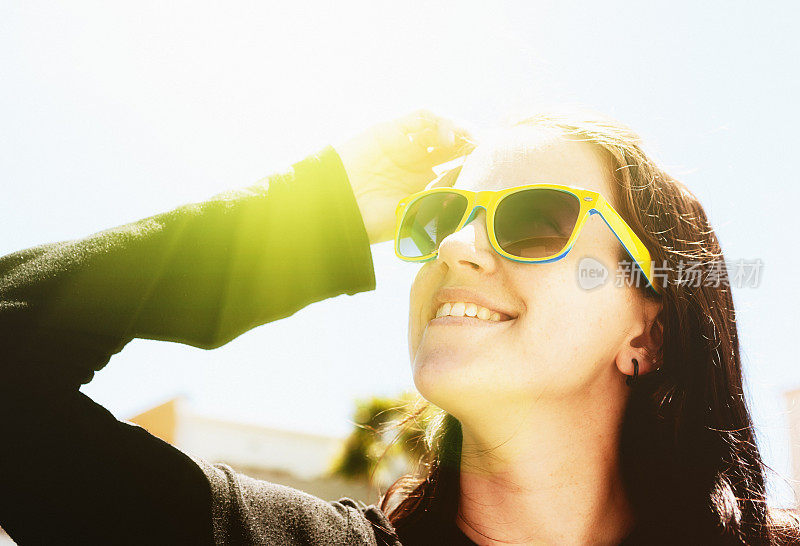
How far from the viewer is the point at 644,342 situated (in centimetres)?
227

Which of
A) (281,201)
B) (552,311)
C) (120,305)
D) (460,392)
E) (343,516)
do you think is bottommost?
(343,516)

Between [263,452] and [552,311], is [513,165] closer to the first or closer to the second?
[552,311]

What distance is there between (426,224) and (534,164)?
0.45 meters

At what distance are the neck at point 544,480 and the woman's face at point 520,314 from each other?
94 mm

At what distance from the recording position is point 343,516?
6.81 feet

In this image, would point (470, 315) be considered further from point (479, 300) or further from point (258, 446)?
point (258, 446)

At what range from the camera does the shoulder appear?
186 cm

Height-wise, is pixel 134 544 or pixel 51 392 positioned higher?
pixel 51 392

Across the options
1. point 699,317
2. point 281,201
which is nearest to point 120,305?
point 281,201

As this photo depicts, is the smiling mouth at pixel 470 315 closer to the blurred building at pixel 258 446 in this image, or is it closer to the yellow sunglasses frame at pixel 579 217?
the yellow sunglasses frame at pixel 579 217

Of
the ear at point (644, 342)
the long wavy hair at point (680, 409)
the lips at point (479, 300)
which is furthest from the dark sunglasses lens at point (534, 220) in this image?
the ear at point (644, 342)

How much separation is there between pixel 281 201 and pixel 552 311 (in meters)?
1.00

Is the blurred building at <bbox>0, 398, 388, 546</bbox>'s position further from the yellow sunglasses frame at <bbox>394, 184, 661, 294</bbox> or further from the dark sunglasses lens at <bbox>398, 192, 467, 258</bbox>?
the yellow sunglasses frame at <bbox>394, 184, 661, 294</bbox>

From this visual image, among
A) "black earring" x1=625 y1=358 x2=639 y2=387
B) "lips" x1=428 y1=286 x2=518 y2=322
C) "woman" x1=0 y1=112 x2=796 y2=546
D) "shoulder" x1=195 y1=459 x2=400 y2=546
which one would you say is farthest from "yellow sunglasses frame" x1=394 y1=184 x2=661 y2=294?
"shoulder" x1=195 y1=459 x2=400 y2=546
